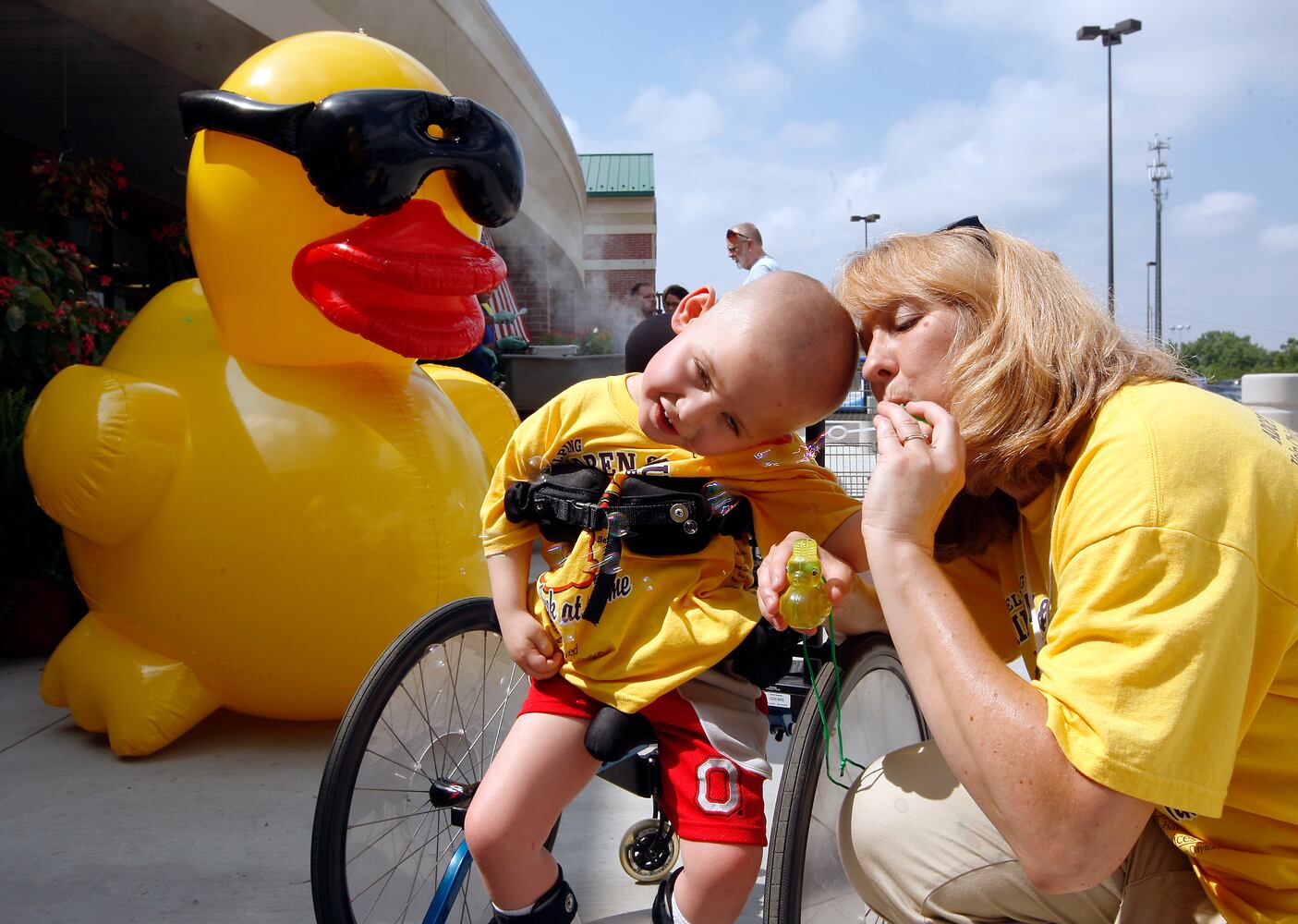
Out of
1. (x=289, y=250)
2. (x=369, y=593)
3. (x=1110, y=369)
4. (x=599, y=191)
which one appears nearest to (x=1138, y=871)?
(x=1110, y=369)

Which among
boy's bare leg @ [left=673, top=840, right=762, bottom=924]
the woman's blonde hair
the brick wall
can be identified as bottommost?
boy's bare leg @ [left=673, top=840, right=762, bottom=924]

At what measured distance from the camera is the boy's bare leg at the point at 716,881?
1615 mm

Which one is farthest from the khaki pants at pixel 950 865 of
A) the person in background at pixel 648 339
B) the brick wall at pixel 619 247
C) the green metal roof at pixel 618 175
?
the brick wall at pixel 619 247

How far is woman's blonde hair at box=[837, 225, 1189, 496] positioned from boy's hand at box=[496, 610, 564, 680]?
2.67 ft

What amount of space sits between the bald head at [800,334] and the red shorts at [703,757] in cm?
58

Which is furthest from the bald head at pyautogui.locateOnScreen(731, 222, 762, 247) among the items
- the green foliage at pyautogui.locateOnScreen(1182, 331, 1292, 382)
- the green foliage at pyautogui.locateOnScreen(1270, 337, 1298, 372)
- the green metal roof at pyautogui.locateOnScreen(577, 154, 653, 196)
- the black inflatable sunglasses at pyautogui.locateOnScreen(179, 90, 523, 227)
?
the green foliage at pyautogui.locateOnScreen(1182, 331, 1292, 382)

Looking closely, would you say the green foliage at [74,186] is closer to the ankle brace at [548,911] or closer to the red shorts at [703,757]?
the red shorts at [703,757]

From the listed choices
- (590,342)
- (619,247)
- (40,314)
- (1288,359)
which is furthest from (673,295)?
(1288,359)

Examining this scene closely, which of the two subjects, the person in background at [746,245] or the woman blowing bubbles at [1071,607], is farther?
the person in background at [746,245]

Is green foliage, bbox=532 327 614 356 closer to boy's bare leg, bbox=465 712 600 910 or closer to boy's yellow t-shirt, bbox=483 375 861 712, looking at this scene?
boy's yellow t-shirt, bbox=483 375 861 712

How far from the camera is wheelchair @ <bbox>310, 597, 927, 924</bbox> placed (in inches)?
65.1

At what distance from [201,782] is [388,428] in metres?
1.23

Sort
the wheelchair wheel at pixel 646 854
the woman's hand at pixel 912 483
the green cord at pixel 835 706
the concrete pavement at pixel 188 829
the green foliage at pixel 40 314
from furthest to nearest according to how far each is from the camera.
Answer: the green foliage at pixel 40 314
the concrete pavement at pixel 188 829
the wheelchair wheel at pixel 646 854
the green cord at pixel 835 706
the woman's hand at pixel 912 483

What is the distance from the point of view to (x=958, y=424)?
132 centimetres
